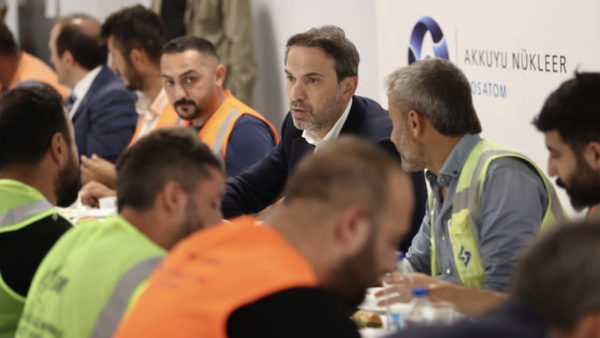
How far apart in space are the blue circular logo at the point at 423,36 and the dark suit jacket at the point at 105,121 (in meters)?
1.81

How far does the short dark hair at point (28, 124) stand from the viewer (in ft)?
10.9

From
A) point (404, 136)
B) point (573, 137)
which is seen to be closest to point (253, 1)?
point (404, 136)

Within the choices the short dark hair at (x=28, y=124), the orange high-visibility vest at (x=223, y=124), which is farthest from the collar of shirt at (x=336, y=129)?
the short dark hair at (x=28, y=124)

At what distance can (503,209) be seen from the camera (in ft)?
10.5

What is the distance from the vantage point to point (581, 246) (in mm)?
1416

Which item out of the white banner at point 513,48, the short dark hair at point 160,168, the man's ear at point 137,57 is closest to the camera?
the short dark hair at point 160,168

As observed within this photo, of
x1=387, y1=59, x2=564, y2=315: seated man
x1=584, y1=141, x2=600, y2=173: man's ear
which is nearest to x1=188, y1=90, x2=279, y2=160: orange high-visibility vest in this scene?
x1=387, y1=59, x2=564, y2=315: seated man

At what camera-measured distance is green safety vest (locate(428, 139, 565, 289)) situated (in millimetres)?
3291

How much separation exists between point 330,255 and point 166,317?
11.6 inches

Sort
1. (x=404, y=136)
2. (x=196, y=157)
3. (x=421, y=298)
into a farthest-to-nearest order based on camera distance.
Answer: (x=404, y=136)
(x=421, y=298)
(x=196, y=157)

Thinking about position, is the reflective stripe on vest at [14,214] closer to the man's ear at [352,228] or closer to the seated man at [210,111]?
the man's ear at [352,228]

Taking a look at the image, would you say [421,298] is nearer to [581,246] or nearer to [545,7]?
[581,246]

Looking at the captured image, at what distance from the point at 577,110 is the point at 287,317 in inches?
59.9

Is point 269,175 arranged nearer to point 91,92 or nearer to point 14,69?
point 91,92
